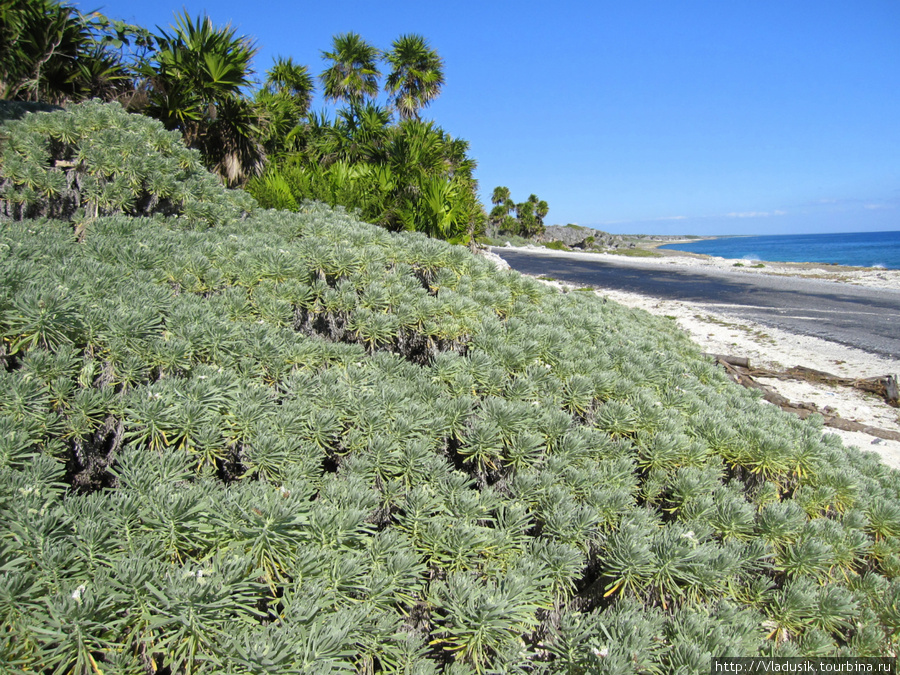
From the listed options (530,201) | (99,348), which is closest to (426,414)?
(99,348)

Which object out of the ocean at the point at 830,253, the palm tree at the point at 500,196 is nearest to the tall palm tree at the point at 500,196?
the palm tree at the point at 500,196

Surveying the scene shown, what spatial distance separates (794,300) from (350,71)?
2490cm

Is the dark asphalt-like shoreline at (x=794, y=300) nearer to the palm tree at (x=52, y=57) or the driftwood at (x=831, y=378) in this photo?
the driftwood at (x=831, y=378)

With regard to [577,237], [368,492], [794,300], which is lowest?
[794,300]

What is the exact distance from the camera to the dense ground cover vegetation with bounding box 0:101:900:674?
1.56 m

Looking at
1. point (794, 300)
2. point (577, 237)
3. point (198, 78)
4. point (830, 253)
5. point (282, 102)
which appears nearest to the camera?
A: point (198, 78)

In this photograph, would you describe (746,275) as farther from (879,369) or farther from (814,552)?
(814,552)

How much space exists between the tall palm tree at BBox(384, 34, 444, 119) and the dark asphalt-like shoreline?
532 inches

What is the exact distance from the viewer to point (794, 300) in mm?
19391

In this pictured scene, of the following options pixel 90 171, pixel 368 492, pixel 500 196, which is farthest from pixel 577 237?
pixel 368 492

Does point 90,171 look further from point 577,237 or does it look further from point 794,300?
point 577,237

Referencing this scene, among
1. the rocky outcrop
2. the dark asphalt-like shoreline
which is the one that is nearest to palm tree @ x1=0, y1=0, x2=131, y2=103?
the dark asphalt-like shoreline

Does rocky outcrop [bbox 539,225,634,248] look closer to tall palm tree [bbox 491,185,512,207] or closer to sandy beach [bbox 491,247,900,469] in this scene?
tall palm tree [bbox 491,185,512,207]

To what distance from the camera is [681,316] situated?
1538cm
